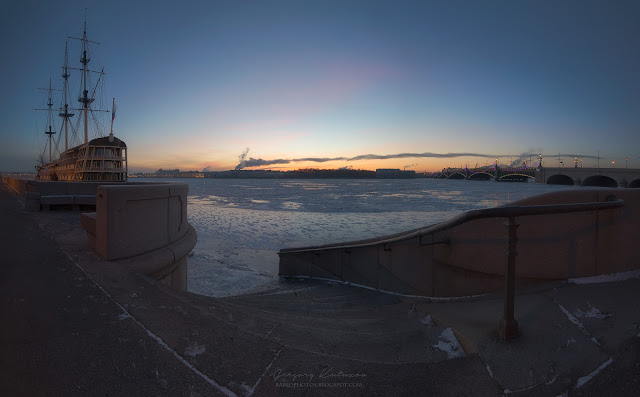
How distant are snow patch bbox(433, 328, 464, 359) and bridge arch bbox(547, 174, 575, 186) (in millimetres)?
126740

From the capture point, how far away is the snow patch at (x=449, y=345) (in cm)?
253

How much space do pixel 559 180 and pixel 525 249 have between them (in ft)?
421

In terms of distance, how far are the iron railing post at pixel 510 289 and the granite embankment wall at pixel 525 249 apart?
93 millimetres

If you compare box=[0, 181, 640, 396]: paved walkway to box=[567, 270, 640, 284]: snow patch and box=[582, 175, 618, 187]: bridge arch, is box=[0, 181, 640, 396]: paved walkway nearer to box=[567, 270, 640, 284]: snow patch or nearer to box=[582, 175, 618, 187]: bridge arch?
box=[567, 270, 640, 284]: snow patch

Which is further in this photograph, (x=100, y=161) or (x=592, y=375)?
(x=100, y=161)

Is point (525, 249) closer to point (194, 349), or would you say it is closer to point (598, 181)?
point (194, 349)

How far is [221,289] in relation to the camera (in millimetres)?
8719

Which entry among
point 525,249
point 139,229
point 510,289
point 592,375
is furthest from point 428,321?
point 139,229

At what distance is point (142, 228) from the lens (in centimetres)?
468

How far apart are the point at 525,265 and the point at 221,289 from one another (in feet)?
24.4

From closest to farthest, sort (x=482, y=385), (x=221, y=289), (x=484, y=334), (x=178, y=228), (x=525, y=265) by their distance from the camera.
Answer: (x=482, y=385) < (x=484, y=334) < (x=525, y=265) < (x=178, y=228) < (x=221, y=289)

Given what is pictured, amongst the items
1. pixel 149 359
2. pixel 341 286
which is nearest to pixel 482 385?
pixel 149 359

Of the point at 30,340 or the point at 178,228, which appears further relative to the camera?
the point at 178,228

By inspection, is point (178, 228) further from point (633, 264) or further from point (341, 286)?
point (633, 264)
